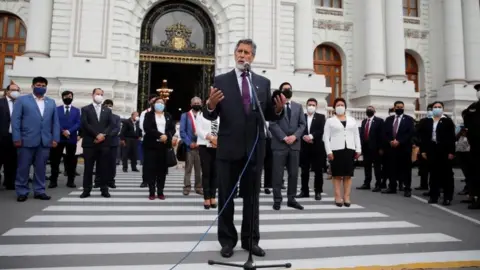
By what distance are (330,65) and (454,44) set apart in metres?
8.76

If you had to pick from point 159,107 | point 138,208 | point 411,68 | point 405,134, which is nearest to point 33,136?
point 159,107

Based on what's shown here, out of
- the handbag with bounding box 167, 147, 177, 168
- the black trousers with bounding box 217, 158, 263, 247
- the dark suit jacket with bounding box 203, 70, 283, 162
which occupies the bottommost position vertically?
the black trousers with bounding box 217, 158, 263, 247

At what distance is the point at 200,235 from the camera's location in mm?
4691

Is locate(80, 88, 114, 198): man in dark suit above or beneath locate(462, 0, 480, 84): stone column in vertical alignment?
beneath

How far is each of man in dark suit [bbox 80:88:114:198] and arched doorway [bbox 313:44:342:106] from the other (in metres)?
19.2

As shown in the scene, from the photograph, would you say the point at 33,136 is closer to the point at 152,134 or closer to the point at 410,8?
the point at 152,134

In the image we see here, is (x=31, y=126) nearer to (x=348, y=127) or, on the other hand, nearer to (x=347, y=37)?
(x=348, y=127)

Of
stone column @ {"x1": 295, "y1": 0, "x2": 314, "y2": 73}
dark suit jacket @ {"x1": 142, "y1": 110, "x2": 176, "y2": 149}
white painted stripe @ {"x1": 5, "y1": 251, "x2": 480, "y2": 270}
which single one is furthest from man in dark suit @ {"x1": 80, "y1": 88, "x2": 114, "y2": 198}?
stone column @ {"x1": 295, "y1": 0, "x2": 314, "y2": 73}

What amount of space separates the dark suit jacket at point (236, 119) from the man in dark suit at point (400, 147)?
6060 mm

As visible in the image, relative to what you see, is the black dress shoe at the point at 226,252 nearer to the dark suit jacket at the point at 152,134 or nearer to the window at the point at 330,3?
the dark suit jacket at the point at 152,134

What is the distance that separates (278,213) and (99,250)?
3293 mm

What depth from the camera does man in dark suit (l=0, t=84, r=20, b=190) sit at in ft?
26.5

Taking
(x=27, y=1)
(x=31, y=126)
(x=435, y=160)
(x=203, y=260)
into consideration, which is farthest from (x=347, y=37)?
(x=203, y=260)

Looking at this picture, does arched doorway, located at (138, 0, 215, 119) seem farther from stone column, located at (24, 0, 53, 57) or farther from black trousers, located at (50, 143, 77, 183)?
black trousers, located at (50, 143, 77, 183)
